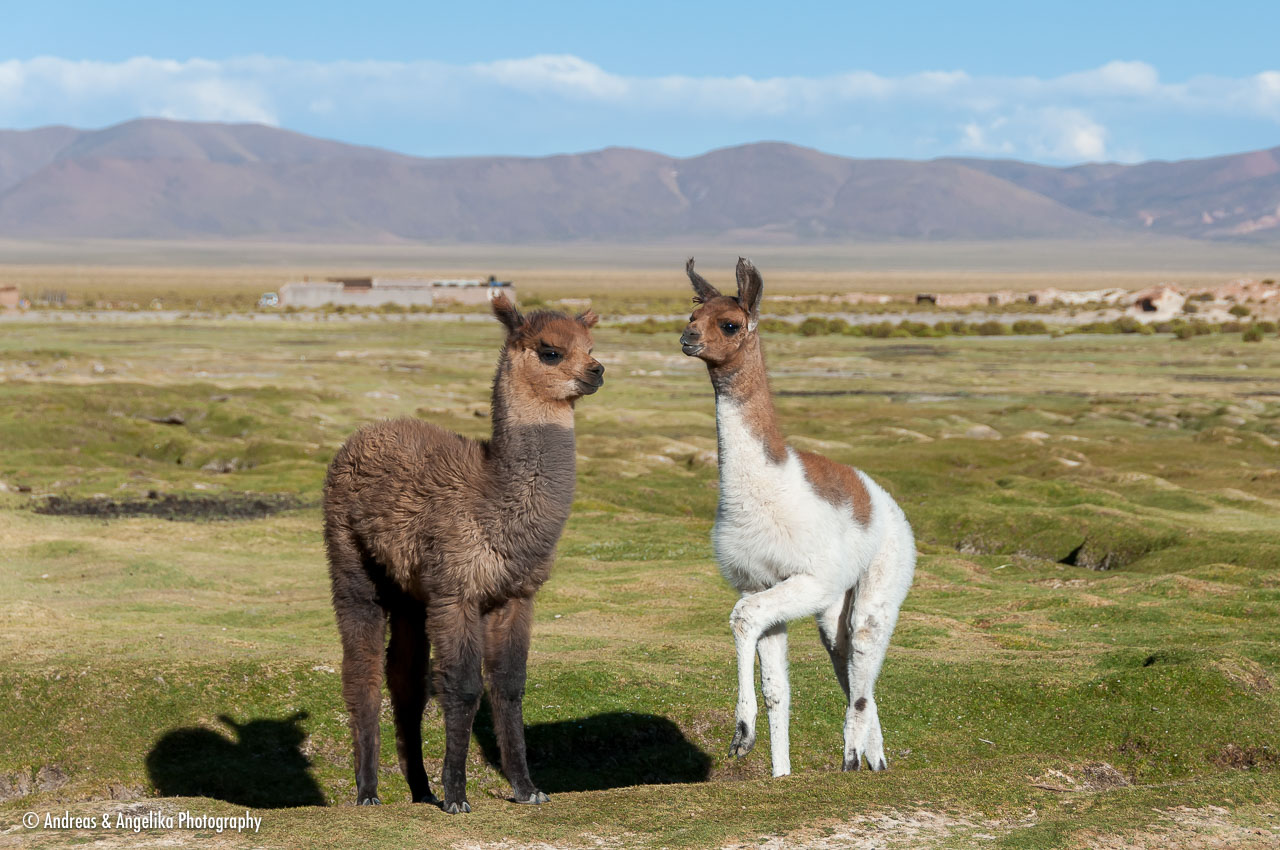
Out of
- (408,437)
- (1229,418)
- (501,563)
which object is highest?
(408,437)

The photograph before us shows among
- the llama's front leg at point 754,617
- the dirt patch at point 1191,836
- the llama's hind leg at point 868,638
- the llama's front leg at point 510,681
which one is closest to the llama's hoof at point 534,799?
the llama's front leg at point 510,681

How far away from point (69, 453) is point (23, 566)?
448 inches

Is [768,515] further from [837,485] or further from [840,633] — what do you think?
[840,633]

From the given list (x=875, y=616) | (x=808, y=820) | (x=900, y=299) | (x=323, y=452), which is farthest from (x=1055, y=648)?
(x=900, y=299)

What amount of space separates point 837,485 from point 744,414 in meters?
0.92

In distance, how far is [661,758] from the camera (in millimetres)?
12375

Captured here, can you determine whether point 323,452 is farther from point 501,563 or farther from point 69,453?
point 501,563

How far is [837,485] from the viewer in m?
9.41

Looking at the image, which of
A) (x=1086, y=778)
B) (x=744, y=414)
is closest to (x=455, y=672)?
(x=744, y=414)

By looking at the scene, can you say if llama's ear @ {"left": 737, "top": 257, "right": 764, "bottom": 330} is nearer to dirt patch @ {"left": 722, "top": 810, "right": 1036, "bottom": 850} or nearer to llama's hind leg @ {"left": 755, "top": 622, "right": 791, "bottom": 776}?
llama's hind leg @ {"left": 755, "top": 622, "right": 791, "bottom": 776}

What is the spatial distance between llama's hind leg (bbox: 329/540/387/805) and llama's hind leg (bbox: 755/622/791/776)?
2.90m

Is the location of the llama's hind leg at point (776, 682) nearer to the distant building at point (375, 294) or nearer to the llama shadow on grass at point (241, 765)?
the llama shadow on grass at point (241, 765)

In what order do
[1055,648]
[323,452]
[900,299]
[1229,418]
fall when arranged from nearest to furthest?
[1055,648] < [323,452] < [1229,418] < [900,299]

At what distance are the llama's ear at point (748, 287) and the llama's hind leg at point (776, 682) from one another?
7.05 ft
